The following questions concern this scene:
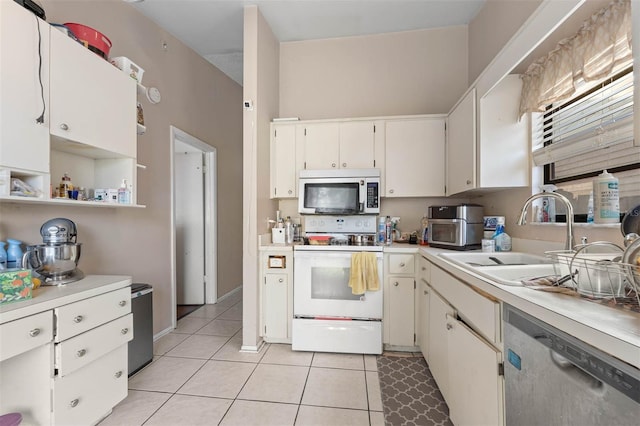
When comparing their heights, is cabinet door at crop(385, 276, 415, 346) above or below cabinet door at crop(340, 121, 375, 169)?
below

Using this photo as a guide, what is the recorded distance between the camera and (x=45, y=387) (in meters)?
1.18

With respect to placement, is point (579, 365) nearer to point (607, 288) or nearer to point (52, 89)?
point (607, 288)

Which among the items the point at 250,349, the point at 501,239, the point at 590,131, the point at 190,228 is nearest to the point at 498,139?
the point at 590,131

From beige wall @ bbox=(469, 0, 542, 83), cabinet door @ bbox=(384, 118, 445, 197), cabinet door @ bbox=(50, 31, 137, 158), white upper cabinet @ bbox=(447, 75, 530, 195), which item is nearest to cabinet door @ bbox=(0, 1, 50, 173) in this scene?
cabinet door @ bbox=(50, 31, 137, 158)

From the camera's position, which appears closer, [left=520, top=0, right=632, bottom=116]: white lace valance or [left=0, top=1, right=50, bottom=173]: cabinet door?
[left=520, top=0, right=632, bottom=116]: white lace valance

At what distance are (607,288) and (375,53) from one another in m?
2.86

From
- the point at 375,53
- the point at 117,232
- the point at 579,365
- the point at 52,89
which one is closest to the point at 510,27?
the point at 375,53

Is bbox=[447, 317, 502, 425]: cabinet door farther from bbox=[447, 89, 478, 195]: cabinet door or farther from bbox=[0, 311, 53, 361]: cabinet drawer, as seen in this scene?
bbox=[0, 311, 53, 361]: cabinet drawer

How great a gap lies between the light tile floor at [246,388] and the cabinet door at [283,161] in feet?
4.91

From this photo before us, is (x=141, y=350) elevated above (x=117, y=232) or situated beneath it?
situated beneath

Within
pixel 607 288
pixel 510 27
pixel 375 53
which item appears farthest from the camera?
pixel 375 53

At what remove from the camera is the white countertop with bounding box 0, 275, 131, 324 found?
1060mm

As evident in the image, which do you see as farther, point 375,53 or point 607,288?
point 375,53

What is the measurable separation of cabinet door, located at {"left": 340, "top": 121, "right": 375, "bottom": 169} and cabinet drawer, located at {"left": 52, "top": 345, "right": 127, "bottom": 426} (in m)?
2.26
